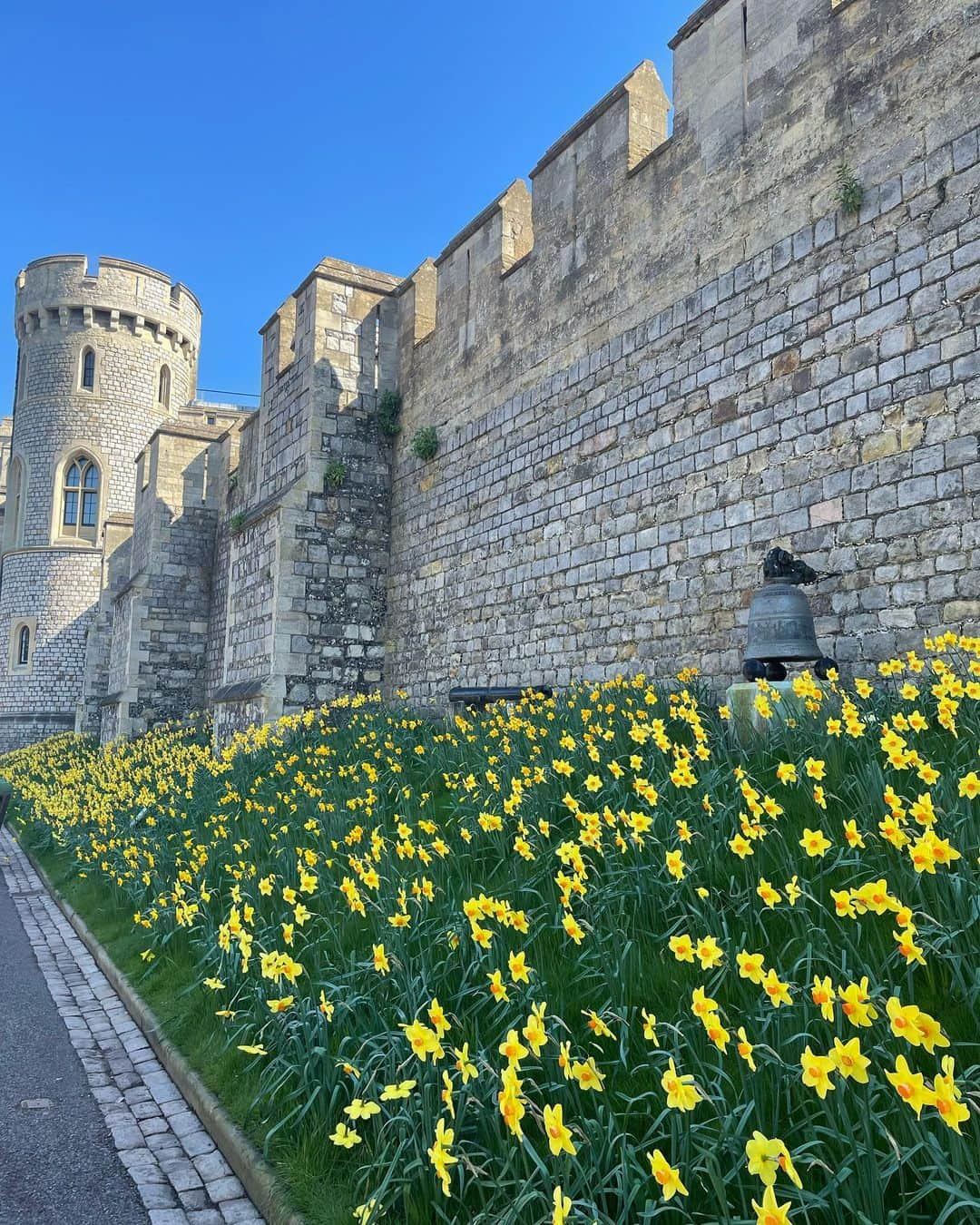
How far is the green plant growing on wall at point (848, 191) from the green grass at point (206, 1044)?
6429 mm

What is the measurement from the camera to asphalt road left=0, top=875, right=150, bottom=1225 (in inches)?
124

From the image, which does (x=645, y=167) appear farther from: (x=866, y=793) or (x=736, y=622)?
(x=866, y=793)

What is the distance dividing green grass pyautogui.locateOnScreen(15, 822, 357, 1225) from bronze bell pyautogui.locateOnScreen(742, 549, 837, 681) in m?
3.61

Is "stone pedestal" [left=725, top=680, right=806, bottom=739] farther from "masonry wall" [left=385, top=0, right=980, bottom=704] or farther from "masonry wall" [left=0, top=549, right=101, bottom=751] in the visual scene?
"masonry wall" [left=0, top=549, right=101, bottom=751]

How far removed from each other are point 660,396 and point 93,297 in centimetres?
2859

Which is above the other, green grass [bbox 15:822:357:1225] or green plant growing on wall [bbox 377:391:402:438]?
green plant growing on wall [bbox 377:391:402:438]

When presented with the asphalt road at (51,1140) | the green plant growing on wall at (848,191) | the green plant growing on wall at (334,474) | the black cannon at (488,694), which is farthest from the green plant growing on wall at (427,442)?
the asphalt road at (51,1140)

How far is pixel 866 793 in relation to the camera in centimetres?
361

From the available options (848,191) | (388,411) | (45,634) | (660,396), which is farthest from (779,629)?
(45,634)

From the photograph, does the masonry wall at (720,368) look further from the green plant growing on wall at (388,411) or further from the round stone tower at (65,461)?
the round stone tower at (65,461)

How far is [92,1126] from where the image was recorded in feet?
12.8

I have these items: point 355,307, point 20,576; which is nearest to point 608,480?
point 355,307

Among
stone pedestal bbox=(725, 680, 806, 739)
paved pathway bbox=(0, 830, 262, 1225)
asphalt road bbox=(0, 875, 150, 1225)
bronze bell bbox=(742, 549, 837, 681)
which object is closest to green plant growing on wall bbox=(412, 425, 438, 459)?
bronze bell bbox=(742, 549, 837, 681)

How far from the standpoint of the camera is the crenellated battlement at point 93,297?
31469 millimetres
